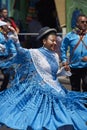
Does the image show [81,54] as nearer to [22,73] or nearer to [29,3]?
[22,73]

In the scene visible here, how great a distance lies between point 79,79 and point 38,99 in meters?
1.89

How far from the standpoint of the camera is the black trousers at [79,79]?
25.0 ft

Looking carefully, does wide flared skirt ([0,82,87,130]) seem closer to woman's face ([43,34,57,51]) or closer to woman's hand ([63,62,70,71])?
woman's face ([43,34,57,51])

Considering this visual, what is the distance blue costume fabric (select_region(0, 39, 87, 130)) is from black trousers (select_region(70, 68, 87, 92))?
4.24ft

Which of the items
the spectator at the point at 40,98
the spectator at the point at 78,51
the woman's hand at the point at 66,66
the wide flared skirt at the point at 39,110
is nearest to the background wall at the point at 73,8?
the spectator at the point at 78,51

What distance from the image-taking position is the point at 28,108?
5855 mm

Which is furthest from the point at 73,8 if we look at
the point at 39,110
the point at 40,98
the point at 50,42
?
the point at 39,110

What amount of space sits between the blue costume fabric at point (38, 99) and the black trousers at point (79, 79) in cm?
129

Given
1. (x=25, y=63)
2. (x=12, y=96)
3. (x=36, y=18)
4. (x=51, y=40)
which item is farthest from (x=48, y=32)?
(x=36, y=18)

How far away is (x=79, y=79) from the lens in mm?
7762

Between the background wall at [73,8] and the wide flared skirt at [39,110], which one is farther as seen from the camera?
the background wall at [73,8]

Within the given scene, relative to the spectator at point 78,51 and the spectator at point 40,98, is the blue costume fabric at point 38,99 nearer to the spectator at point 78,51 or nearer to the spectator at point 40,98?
the spectator at point 40,98

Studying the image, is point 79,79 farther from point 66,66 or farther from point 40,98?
point 40,98

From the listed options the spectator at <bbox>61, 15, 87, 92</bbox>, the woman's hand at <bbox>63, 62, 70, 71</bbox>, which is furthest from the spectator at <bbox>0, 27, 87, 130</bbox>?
the spectator at <bbox>61, 15, 87, 92</bbox>
